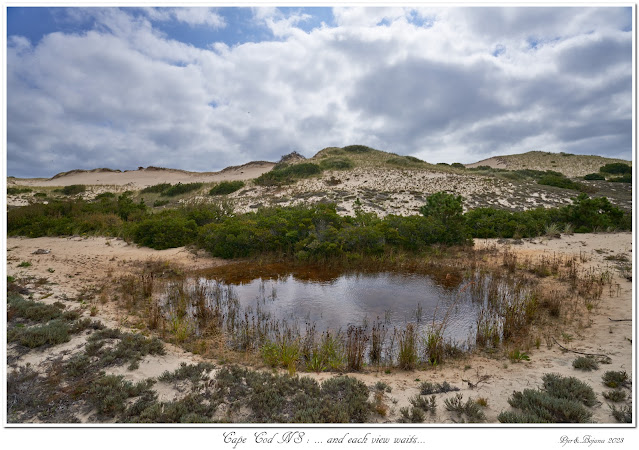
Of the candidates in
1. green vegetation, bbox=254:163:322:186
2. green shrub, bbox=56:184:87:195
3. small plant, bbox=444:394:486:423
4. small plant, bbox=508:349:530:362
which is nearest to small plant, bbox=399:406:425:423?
small plant, bbox=444:394:486:423

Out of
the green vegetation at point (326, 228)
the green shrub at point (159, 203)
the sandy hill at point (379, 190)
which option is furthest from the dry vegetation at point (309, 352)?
the green shrub at point (159, 203)

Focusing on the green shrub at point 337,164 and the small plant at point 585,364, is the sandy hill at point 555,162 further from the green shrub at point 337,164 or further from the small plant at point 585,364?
the small plant at point 585,364

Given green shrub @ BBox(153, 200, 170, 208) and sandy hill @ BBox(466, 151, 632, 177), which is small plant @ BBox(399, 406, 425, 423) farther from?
sandy hill @ BBox(466, 151, 632, 177)

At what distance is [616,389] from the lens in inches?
149

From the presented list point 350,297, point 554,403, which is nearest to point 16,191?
point 350,297

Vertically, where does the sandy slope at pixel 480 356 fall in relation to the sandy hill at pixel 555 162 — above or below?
below

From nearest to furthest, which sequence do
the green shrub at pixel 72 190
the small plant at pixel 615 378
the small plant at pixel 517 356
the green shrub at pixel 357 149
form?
the small plant at pixel 615 378 < the small plant at pixel 517 356 < the green shrub at pixel 72 190 < the green shrub at pixel 357 149

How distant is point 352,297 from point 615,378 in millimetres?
4874

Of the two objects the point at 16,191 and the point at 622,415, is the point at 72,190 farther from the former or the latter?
the point at 622,415

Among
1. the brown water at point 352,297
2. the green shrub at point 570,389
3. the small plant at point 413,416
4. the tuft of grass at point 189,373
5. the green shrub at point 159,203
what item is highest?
the green shrub at point 159,203

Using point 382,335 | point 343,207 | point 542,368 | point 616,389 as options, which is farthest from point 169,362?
point 343,207

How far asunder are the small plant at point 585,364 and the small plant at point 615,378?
0.75ft

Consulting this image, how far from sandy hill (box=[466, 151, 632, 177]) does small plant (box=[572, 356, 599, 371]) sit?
2112 inches

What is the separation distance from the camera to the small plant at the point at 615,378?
388 centimetres
